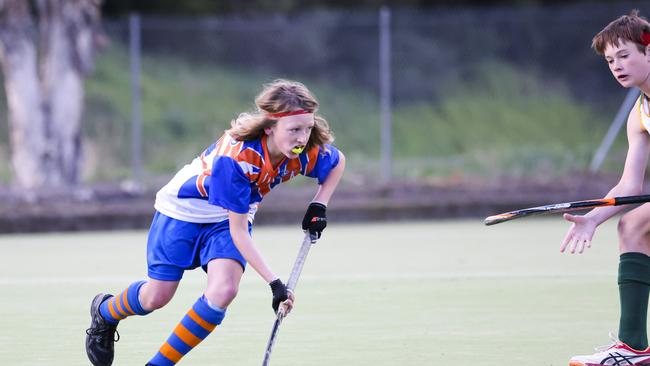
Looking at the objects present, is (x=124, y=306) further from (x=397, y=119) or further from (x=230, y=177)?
(x=397, y=119)

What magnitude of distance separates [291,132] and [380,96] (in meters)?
9.31

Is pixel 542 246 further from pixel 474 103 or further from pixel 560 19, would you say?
pixel 474 103

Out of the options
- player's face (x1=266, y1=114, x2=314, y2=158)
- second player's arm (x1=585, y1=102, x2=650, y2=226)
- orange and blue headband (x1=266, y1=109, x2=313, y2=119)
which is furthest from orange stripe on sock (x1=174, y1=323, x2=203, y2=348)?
second player's arm (x1=585, y1=102, x2=650, y2=226)

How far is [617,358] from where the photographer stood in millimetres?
4684

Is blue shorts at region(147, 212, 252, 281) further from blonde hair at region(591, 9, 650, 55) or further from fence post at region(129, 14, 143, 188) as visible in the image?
fence post at region(129, 14, 143, 188)

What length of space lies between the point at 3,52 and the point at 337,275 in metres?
6.52

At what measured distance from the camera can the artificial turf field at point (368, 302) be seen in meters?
5.21

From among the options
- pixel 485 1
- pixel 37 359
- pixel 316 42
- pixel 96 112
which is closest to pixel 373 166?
pixel 316 42

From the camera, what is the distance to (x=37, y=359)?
5.08 metres

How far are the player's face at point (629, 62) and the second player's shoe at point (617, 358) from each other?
101 cm

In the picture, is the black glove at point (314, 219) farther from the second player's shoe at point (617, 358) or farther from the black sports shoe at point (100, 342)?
the second player's shoe at point (617, 358)

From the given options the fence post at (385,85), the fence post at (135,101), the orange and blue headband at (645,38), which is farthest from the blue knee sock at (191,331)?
the fence post at (385,85)

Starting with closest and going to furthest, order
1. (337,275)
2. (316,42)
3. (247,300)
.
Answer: (247,300), (337,275), (316,42)

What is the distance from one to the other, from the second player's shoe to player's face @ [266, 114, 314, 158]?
1.33m
